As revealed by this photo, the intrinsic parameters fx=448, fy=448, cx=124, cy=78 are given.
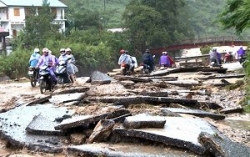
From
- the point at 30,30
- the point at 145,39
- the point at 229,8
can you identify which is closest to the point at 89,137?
the point at 229,8

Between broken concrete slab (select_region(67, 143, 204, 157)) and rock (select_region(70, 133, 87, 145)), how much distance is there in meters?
0.36

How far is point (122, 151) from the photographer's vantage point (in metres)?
5.28

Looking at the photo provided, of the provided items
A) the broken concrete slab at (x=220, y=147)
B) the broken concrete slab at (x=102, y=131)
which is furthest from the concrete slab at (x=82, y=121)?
the broken concrete slab at (x=220, y=147)

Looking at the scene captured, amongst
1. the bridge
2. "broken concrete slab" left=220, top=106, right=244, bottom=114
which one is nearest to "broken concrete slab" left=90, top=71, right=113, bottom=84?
"broken concrete slab" left=220, top=106, right=244, bottom=114

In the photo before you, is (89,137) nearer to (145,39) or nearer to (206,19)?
(145,39)

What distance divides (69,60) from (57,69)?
56 centimetres

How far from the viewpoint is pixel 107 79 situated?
14352mm

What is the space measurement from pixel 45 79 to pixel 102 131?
7.89m

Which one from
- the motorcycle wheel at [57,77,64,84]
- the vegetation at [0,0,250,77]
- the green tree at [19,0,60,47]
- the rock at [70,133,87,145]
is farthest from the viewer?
the green tree at [19,0,60,47]

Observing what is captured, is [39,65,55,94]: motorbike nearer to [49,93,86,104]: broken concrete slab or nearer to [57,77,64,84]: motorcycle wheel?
[57,77,64,84]: motorcycle wheel

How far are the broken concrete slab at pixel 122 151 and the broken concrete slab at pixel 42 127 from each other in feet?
2.95

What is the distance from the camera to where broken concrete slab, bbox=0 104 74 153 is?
5.96 meters

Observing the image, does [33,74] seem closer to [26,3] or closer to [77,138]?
[77,138]

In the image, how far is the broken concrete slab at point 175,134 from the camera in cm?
516
